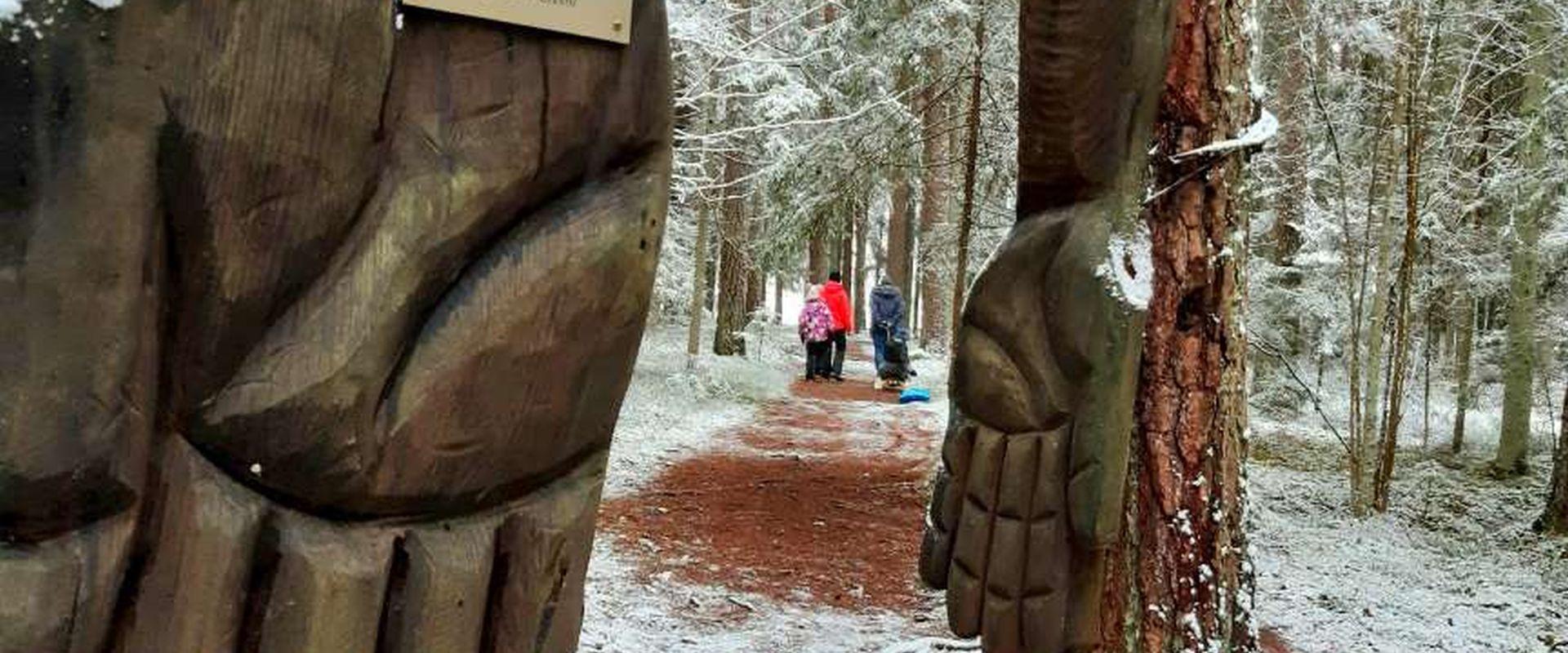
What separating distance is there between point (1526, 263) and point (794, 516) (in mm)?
7183

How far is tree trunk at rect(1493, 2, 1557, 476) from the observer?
948cm

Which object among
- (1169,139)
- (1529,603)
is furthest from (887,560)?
(1169,139)

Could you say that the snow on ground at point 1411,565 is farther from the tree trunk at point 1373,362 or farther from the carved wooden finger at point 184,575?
the carved wooden finger at point 184,575

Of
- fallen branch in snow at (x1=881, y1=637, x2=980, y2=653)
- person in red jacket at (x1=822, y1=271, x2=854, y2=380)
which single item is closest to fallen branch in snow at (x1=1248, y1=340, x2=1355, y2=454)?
fallen branch in snow at (x1=881, y1=637, x2=980, y2=653)

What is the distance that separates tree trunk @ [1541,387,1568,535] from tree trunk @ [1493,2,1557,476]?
7.71 ft

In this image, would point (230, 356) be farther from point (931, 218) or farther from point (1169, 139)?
point (931, 218)

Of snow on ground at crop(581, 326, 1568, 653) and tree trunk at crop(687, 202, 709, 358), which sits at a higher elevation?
tree trunk at crop(687, 202, 709, 358)

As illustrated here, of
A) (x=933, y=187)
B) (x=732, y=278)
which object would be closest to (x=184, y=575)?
(x=933, y=187)

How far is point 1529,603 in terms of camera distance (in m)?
6.53

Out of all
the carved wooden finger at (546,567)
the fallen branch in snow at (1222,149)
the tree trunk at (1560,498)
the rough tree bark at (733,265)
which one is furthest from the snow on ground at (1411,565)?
the rough tree bark at (733,265)

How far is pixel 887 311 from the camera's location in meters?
14.7

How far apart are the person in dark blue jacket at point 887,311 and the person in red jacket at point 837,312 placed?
1.58 feet

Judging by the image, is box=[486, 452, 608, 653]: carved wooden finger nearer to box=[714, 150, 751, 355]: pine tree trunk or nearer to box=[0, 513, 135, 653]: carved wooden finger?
box=[0, 513, 135, 653]: carved wooden finger

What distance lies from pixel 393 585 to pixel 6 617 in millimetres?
334
